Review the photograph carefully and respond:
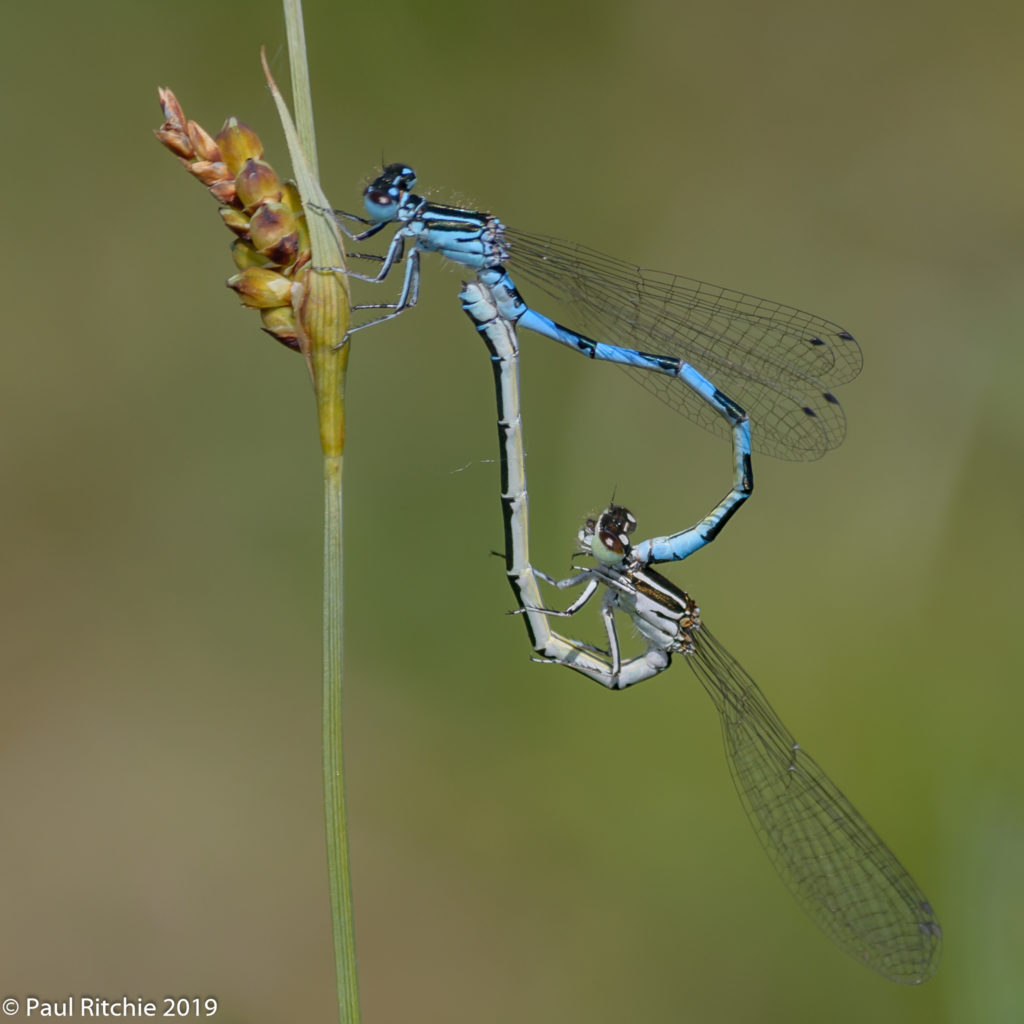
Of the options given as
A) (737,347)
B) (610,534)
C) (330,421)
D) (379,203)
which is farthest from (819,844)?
(379,203)

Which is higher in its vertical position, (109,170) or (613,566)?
(109,170)

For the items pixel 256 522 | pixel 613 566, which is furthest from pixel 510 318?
pixel 256 522

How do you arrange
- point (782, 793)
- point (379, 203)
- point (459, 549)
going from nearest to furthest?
point (379, 203) < point (782, 793) < point (459, 549)

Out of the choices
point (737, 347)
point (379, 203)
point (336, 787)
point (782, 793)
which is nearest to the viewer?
point (336, 787)

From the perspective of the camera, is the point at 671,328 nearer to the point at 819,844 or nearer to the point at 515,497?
the point at 515,497

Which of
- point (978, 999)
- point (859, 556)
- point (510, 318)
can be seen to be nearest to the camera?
point (978, 999)

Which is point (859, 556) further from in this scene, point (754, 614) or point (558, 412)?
point (558, 412)

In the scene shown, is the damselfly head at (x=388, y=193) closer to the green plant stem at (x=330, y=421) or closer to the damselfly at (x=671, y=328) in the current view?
the damselfly at (x=671, y=328)
